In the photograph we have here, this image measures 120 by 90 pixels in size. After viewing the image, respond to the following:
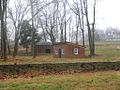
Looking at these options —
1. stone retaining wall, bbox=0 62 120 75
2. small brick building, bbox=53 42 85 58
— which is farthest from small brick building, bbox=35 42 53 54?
stone retaining wall, bbox=0 62 120 75

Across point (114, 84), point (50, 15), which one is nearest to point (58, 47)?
point (50, 15)

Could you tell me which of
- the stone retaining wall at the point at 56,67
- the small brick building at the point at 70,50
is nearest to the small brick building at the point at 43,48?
the small brick building at the point at 70,50

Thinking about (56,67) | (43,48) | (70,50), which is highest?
(43,48)

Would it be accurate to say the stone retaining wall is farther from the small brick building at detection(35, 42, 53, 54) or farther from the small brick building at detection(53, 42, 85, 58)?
the small brick building at detection(35, 42, 53, 54)

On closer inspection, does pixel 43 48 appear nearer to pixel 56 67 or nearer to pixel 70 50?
pixel 70 50

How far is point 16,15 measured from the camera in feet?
194

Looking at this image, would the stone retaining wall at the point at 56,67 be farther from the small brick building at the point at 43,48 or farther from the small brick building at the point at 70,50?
the small brick building at the point at 43,48

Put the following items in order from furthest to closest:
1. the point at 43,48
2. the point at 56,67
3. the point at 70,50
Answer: the point at 43,48 → the point at 70,50 → the point at 56,67

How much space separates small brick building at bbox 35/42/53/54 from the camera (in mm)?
76625

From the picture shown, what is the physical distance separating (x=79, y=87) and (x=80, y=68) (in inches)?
292

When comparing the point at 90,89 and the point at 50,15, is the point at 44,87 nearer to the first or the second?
the point at 90,89

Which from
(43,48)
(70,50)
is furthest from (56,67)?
(43,48)

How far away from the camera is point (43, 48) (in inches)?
3034

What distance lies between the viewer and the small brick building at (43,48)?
3017 inches
